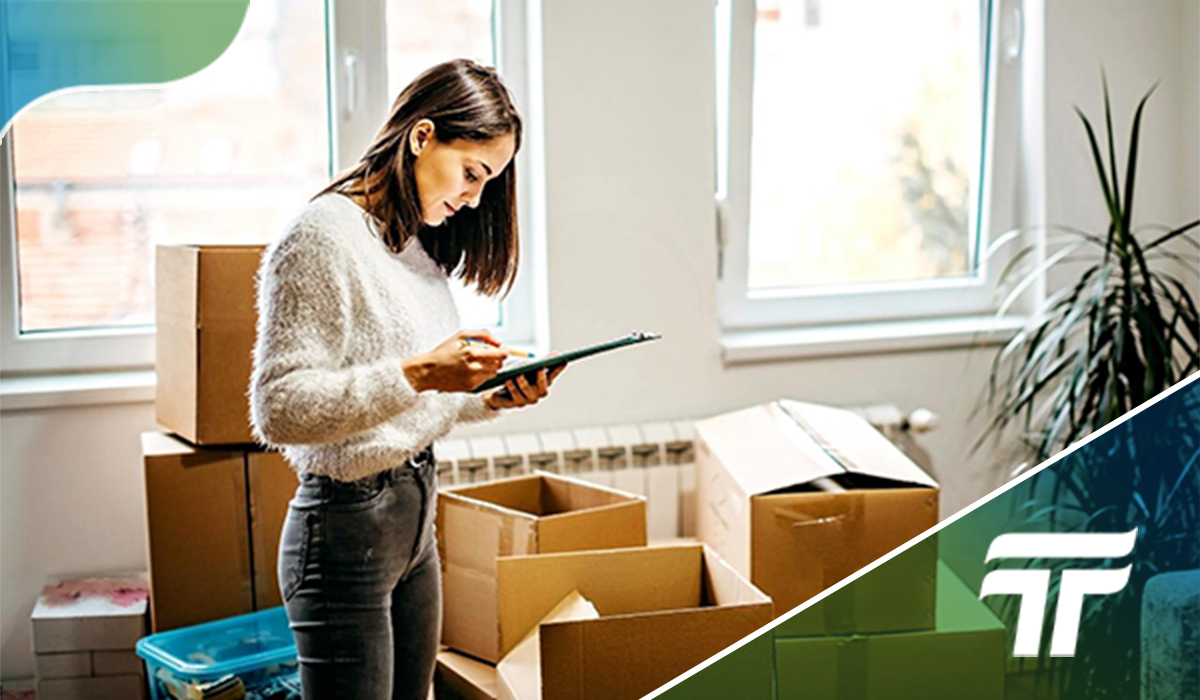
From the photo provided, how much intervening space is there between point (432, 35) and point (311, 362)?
151cm

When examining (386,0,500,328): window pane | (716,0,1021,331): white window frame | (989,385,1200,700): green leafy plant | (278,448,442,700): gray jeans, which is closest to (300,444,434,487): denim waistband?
(278,448,442,700): gray jeans

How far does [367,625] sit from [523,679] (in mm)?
515

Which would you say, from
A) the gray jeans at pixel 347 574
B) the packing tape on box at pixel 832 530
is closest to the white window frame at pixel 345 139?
the packing tape on box at pixel 832 530

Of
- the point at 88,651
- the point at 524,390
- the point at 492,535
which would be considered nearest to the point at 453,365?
the point at 524,390

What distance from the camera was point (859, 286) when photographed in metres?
3.33

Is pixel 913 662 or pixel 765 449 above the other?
pixel 913 662

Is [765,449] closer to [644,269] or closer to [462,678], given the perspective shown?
[644,269]

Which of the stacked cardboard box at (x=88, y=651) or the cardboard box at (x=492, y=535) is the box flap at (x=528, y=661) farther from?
the stacked cardboard box at (x=88, y=651)

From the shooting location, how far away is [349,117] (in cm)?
286

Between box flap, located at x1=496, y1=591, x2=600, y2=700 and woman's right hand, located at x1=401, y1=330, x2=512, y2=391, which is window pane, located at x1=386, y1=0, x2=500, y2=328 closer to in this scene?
box flap, located at x1=496, y1=591, x2=600, y2=700

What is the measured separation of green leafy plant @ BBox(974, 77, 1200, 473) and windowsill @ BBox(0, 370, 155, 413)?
1863 millimetres

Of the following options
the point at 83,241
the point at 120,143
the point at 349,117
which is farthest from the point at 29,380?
the point at 349,117

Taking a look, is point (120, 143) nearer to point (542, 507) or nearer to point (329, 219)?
point (542, 507)

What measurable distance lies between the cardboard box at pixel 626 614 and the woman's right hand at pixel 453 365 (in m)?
0.37
